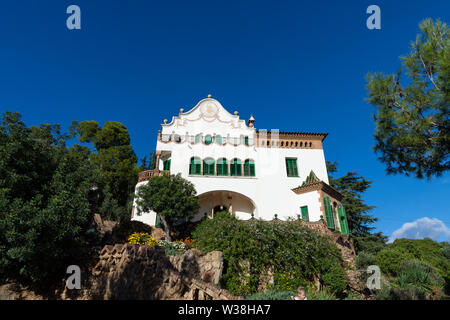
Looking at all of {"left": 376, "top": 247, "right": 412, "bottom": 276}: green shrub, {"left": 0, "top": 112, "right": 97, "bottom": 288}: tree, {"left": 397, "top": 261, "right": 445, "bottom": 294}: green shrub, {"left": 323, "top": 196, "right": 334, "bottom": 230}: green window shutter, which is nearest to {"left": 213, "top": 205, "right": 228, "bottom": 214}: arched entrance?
{"left": 323, "top": 196, "right": 334, "bottom": 230}: green window shutter

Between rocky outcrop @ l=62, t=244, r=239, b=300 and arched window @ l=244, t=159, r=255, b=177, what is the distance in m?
13.0

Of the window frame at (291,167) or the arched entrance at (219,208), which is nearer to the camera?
the arched entrance at (219,208)

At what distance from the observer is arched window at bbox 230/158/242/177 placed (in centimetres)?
2152

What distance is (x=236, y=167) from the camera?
2162 cm

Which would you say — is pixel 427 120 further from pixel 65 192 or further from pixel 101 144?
pixel 101 144

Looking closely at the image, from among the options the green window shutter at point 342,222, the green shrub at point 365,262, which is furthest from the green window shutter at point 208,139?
the green shrub at point 365,262

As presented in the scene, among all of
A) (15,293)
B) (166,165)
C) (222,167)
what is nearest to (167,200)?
(166,165)

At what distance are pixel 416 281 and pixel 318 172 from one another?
10.7m

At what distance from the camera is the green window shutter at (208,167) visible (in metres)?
21.1

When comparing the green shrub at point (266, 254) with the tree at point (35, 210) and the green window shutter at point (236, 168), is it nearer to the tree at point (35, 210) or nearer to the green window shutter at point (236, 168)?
the tree at point (35, 210)

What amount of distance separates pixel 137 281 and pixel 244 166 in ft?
47.4

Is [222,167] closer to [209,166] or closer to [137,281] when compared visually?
[209,166]

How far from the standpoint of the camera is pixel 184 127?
23031 millimetres

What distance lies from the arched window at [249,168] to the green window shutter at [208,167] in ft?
9.91
